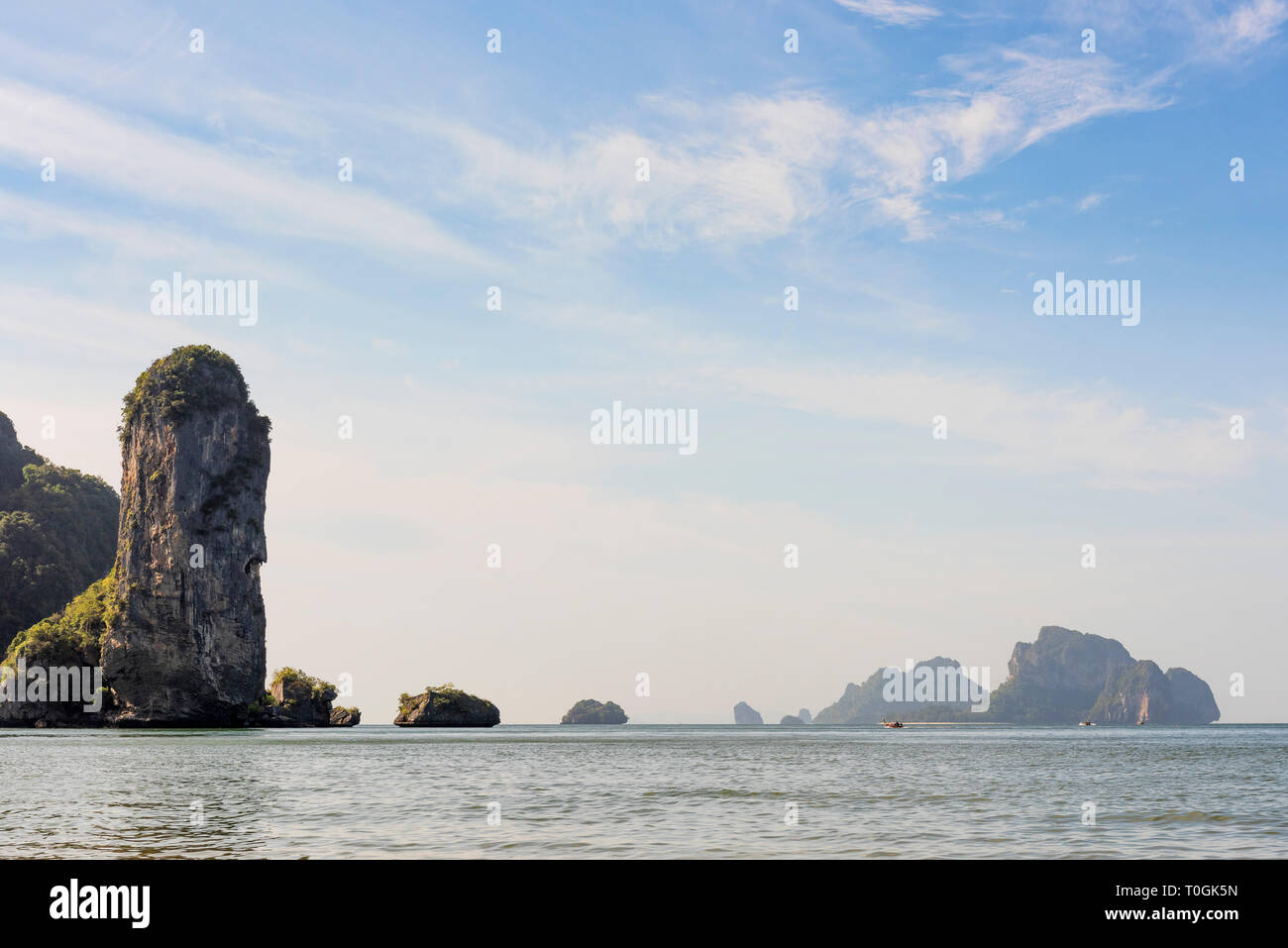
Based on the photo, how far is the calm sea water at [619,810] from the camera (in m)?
23.1

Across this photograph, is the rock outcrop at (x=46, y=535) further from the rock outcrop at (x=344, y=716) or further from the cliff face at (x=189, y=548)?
the rock outcrop at (x=344, y=716)

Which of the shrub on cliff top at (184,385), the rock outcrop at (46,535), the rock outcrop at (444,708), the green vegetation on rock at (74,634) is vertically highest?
the shrub on cliff top at (184,385)

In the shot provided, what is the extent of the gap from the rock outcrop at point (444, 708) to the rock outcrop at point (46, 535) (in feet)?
199

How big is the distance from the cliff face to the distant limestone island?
175mm

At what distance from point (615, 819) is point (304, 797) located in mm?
12404

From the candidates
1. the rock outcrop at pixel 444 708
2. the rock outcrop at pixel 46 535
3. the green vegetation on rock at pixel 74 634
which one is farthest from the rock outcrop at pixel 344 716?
the rock outcrop at pixel 46 535

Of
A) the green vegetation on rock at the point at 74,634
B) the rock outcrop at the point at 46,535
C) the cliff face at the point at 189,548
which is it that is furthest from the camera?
the rock outcrop at the point at 46,535

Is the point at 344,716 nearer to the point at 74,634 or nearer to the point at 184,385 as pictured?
the point at 74,634

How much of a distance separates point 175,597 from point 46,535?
52.8m

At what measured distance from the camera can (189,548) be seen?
138750 mm

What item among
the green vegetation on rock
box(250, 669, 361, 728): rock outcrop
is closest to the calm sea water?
the green vegetation on rock

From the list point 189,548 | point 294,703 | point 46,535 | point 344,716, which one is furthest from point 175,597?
point 46,535
